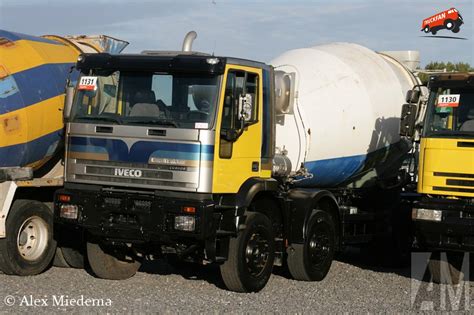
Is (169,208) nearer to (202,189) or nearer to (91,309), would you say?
(202,189)

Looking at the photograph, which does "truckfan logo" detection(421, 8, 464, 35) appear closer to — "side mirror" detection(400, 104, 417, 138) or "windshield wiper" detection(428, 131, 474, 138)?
"side mirror" detection(400, 104, 417, 138)

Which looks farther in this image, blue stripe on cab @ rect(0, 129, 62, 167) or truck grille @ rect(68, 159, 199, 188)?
blue stripe on cab @ rect(0, 129, 62, 167)

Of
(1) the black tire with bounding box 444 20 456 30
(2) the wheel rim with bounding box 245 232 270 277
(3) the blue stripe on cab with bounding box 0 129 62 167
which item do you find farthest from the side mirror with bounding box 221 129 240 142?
(1) the black tire with bounding box 444 20 456 30

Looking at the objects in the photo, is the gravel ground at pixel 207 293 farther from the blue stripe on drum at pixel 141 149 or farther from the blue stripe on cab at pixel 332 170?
the blue stripe on drum at pixel 141 149

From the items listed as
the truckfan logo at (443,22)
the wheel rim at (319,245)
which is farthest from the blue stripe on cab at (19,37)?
the truckfan logo at (443,22)

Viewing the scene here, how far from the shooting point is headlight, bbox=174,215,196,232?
29.7ft

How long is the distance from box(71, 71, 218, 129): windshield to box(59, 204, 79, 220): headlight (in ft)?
3.43

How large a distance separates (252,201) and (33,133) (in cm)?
304

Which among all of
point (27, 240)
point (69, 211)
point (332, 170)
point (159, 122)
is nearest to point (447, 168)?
point (332, 170)

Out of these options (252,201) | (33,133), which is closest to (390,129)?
(252,201)

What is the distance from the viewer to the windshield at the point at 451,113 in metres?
10.5

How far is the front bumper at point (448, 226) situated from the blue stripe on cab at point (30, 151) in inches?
197

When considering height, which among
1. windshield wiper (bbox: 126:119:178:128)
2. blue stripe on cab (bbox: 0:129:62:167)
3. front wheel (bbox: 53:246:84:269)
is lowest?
front wheel (bbox: 53:246:84:269)

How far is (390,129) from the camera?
12.9 meters
